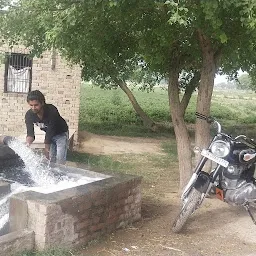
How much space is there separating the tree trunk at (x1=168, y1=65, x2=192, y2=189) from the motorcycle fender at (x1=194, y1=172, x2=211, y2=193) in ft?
5.81

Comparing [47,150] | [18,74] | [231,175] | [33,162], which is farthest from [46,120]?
[18,74]

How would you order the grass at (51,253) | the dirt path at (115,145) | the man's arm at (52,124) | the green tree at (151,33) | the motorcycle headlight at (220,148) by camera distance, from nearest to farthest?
the grass at (51,253), the motorcycle headlight at (220,148), the green tree at (151,33), the man's arm at (52,124), the dirt path at (115,145)

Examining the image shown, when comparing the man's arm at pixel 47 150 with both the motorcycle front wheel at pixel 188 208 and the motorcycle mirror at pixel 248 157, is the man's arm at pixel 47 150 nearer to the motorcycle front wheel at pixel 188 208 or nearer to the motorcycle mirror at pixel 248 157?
the motorcycle front wheel at pixel 188 208

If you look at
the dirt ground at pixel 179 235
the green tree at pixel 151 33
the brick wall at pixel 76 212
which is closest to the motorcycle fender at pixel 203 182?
the dirt ground at pixel 179 235

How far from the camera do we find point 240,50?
22.3ft

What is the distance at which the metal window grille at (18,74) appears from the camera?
12273 mm

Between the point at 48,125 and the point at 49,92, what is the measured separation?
251 inches

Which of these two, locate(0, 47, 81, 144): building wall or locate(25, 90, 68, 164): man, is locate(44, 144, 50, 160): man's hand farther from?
locate(0, 47, 81, 144): building wall

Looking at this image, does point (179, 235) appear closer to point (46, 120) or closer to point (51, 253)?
point (51, 253)

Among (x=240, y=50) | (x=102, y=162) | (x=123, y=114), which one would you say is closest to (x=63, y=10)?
(x=240, y=50)

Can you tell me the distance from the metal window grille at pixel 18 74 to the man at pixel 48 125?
245 inches

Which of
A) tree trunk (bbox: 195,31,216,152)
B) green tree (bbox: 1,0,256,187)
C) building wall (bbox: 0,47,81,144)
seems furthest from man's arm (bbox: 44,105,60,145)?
building wall (bbox: 0,47,81,144)

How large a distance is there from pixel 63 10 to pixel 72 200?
96.6 inches

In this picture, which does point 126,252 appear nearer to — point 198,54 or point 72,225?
point 72,225
